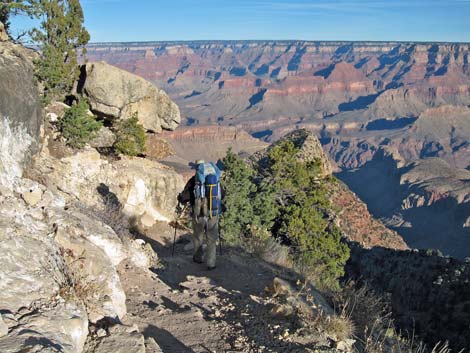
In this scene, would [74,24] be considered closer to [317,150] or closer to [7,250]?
[7,250]

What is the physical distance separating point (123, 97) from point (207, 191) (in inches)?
282

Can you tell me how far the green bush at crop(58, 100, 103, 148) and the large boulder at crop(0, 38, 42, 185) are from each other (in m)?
2.37

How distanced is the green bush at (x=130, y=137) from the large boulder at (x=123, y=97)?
0.63 m

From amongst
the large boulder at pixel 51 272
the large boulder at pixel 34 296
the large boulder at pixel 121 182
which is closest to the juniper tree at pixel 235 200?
the large boulder at pixel 121 182

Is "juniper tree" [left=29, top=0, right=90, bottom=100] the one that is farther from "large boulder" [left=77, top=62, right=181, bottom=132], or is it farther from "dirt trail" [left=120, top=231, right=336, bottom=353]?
"dirt trail" [left=120, top=231, right=336, bottom=353]

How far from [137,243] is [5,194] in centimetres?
313

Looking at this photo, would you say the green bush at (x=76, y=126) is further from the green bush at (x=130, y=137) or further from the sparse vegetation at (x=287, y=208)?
the sparse vegetation at (x=287, y=208)

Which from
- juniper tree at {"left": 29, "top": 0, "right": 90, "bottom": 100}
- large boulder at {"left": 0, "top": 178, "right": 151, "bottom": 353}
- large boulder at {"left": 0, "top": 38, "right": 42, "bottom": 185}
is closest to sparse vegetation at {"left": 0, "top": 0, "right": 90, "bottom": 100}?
juniper tree at {"left": 29, "top": 0, "right": 90, "bottom": 100}

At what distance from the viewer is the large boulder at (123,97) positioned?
44.2 ft

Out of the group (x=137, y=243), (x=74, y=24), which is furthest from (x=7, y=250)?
(x=74, y=24)

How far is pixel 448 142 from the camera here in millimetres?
188875

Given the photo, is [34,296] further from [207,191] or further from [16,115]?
[16,115]

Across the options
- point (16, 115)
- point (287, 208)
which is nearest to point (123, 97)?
point (16, 115)

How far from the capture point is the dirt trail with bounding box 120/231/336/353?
4.76 meters
